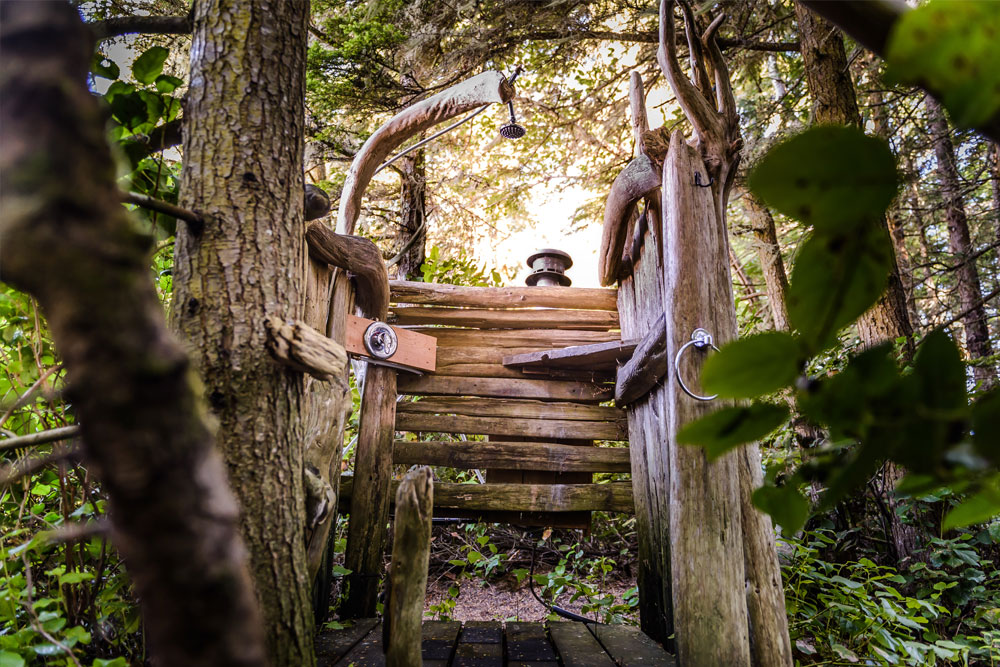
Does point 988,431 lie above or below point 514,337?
below

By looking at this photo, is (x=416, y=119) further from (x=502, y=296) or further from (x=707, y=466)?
(x=707, y=466)

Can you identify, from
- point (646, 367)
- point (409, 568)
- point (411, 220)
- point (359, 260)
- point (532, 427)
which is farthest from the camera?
point (411, 220)

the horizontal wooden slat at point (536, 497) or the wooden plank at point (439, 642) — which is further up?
the horizontal wooden slat at point (536, 497)

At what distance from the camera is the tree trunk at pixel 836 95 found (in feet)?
14.0

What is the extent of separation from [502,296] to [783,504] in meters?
3.79

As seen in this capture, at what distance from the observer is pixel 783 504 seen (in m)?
0.46

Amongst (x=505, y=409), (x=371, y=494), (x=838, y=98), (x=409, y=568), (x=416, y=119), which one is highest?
(x=838, y=98)

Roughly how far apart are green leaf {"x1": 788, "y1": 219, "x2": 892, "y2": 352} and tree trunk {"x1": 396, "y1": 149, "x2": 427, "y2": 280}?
5.78m

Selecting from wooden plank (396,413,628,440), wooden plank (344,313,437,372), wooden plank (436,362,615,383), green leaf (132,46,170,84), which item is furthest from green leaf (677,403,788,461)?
wooden plank (436,362,615,383)

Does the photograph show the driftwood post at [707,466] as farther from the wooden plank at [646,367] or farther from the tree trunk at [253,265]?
the tree trunk at [253,265]

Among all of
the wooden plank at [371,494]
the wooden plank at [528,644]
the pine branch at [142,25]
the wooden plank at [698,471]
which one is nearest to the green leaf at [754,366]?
the pine branch at [142,25]

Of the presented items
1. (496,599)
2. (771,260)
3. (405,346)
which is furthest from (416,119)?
(496,599)

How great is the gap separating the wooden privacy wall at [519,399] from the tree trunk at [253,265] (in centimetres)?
228

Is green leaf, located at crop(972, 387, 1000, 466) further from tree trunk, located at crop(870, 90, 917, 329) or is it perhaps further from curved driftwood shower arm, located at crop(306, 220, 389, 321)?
tree trunk, located at crop(870, 90, 917, 329)
